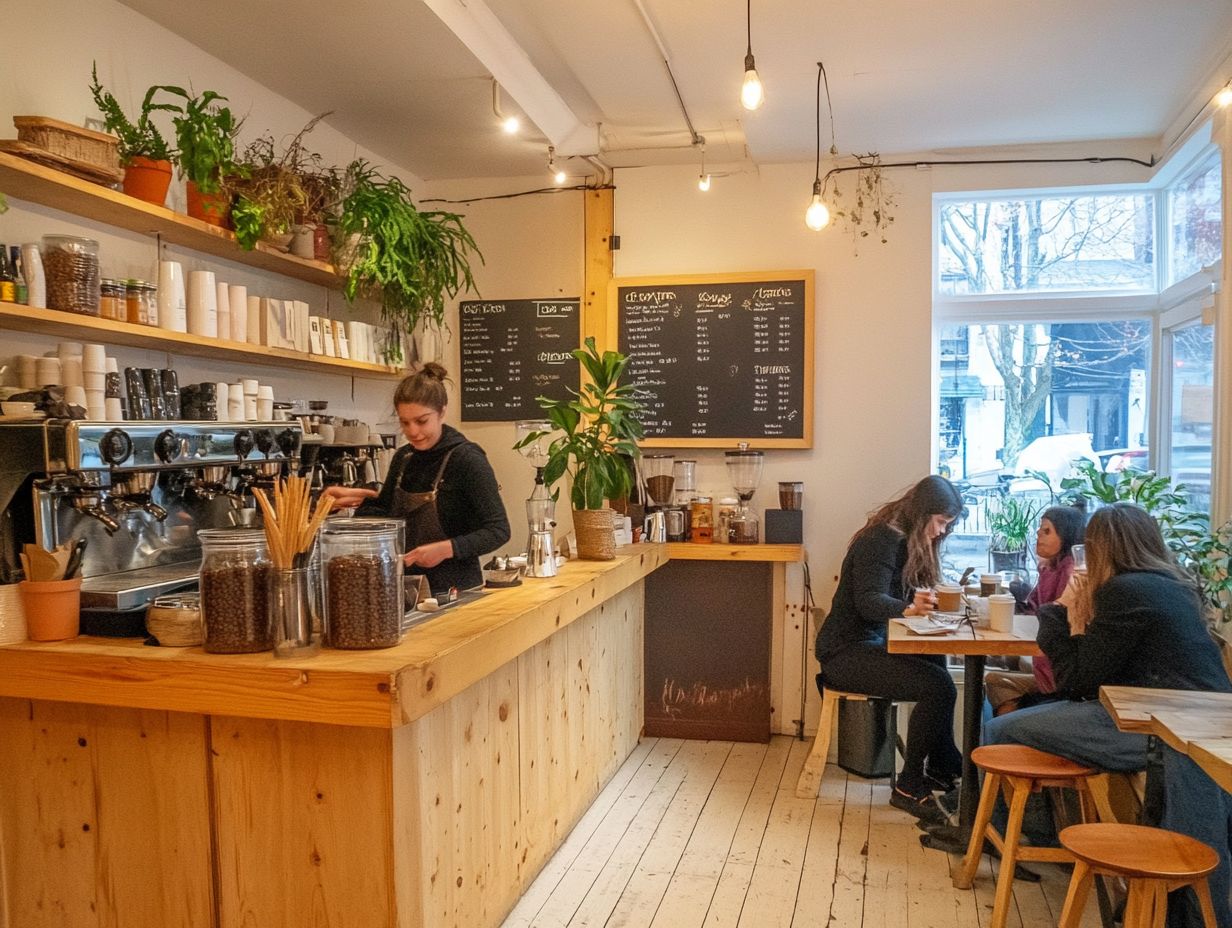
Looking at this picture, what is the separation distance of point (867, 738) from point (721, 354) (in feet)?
6.32

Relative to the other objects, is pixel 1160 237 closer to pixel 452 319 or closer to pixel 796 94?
pixel 796 94

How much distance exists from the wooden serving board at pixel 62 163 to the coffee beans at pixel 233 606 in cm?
126

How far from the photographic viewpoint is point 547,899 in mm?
3055

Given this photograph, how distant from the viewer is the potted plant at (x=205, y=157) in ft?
9.75

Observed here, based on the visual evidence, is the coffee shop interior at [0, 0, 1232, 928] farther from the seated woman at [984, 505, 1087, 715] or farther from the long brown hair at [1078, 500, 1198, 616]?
the long brown hair at [1078, 500, 1198, 616]

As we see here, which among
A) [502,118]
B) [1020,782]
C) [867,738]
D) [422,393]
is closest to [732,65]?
[502,118]

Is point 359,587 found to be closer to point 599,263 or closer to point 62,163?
point 62,163

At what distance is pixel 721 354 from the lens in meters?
4.75

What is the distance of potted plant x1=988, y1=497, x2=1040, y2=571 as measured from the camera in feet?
14.9

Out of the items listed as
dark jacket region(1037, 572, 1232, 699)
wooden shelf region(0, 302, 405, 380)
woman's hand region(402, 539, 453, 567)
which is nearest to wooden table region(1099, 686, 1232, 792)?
dark jacket region(1037, 572, 1232, 699)

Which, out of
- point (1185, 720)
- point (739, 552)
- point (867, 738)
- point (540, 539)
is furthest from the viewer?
point (739, 552)

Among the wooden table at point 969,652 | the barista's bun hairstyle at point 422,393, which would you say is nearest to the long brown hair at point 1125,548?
the wooden table at point 969,652

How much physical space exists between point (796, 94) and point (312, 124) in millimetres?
1937

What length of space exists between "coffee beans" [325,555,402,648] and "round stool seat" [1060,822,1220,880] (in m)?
1.68
